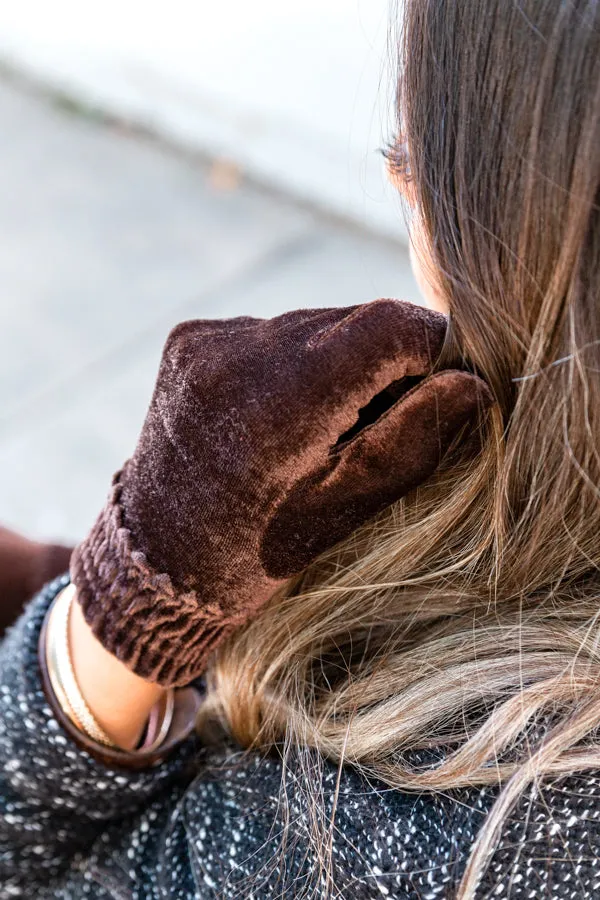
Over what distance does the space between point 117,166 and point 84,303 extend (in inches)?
27.7

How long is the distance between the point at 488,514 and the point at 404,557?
0.26 feet

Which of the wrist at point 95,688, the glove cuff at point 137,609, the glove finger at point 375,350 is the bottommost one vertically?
the wrist at point 95,688

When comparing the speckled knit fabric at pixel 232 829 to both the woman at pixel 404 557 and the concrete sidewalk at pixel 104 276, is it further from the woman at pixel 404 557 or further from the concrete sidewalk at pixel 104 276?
the concrete sidewalk at pixel 104 276

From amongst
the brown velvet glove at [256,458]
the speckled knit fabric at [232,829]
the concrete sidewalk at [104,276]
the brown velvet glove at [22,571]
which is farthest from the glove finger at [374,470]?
the concrete sidewalk at [104,276]

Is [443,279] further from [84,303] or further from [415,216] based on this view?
[84,303]

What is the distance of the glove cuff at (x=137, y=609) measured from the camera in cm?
71

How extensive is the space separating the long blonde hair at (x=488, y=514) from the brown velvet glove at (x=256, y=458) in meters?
0.04

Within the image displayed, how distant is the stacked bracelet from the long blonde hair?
3.9 inches

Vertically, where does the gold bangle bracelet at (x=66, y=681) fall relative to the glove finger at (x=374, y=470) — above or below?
below

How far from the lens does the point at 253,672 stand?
79 cm

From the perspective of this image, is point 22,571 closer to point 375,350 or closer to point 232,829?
point 232,829

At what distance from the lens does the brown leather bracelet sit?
82cm

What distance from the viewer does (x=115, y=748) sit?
0.83 meters

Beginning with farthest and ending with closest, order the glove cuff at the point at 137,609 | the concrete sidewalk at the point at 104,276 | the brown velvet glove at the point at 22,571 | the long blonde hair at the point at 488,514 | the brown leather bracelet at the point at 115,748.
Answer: the concrete sidewalk at the point at 104,276 → the brown velvet glove at the point at 22,571 → the brown leather bracelet at the point at 115,748 → the glove cuff at the point at 137,609 → the long blonde hair at the point at 488,514
